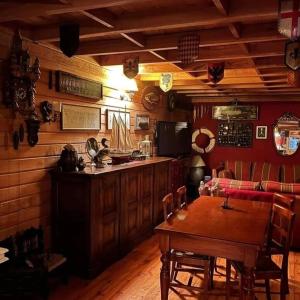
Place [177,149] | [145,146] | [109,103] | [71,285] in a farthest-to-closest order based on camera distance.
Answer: [177,149] → [145,146] → [109,103] → [71,285]

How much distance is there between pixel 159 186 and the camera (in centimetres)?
488

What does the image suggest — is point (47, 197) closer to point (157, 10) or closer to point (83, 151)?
point (83, 151)

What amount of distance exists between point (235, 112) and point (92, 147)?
4.49 m

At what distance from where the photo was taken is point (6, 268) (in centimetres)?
265

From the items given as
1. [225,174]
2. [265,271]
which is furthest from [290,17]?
[225,174]

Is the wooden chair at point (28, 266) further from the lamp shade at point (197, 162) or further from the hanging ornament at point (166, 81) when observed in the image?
the lamp shade at point (197, 162)

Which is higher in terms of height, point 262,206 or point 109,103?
point 109,103

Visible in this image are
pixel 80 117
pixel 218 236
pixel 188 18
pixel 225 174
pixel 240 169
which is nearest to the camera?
pixel 218 236

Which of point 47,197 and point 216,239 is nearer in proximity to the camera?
point 216,239

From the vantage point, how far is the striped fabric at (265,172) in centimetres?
625

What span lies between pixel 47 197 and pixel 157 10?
2103 millimetres

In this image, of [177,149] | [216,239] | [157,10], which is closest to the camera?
[216,239]

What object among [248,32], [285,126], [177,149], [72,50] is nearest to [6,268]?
[72,50]

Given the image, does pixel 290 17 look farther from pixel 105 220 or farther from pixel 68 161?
pixel 105 220
